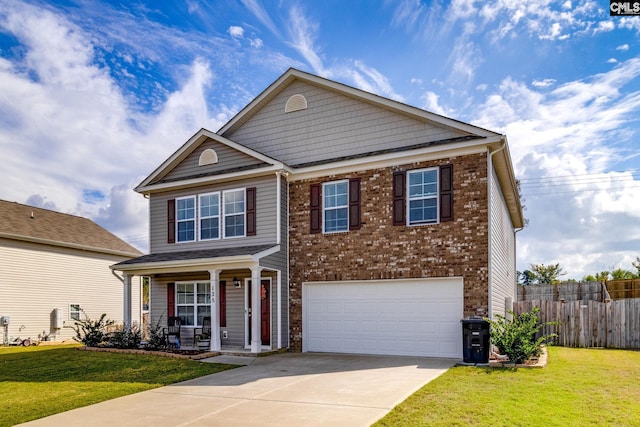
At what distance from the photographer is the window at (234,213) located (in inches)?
622

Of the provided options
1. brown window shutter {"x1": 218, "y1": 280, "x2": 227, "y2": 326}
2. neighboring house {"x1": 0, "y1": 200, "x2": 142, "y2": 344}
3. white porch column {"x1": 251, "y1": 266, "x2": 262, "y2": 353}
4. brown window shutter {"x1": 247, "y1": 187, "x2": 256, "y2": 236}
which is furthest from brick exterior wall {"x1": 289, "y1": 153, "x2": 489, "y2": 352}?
neighboring house {"x1": 0, "y1": 200, "x2": 142, "y2": 344}

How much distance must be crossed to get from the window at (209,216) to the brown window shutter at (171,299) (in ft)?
6.81

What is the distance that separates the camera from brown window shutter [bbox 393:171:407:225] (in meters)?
13.6

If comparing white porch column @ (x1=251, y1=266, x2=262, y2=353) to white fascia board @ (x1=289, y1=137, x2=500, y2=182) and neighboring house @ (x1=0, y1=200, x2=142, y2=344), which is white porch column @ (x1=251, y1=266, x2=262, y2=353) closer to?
white fascia board @ (x1=289, y1=137, x2=500, y2=182)

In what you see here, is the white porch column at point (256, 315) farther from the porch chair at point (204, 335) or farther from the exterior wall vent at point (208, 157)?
the exterior wall vent at point (208, 157)

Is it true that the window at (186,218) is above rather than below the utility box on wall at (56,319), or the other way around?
above

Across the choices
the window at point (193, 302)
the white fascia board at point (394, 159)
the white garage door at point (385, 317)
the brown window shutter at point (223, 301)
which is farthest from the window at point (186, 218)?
the white garage door at point (385, 317)

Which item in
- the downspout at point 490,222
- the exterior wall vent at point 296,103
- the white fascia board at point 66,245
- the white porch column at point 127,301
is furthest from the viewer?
the white fascia board at point 66,245

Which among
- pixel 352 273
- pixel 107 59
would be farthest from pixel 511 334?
pixel 107 59

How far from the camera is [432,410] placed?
707 centimetres

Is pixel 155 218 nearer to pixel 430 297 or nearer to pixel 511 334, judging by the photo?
pixel 430 297

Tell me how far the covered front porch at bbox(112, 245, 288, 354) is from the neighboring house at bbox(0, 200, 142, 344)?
219cm

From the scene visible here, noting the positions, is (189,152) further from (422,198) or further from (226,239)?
(422,198)

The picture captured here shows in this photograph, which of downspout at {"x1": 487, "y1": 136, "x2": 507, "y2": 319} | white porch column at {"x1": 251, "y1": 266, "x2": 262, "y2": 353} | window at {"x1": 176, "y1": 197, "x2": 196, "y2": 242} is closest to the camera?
downspout at {"x1": 487, "y1": 136, "x2": 507, "y2": 319}
